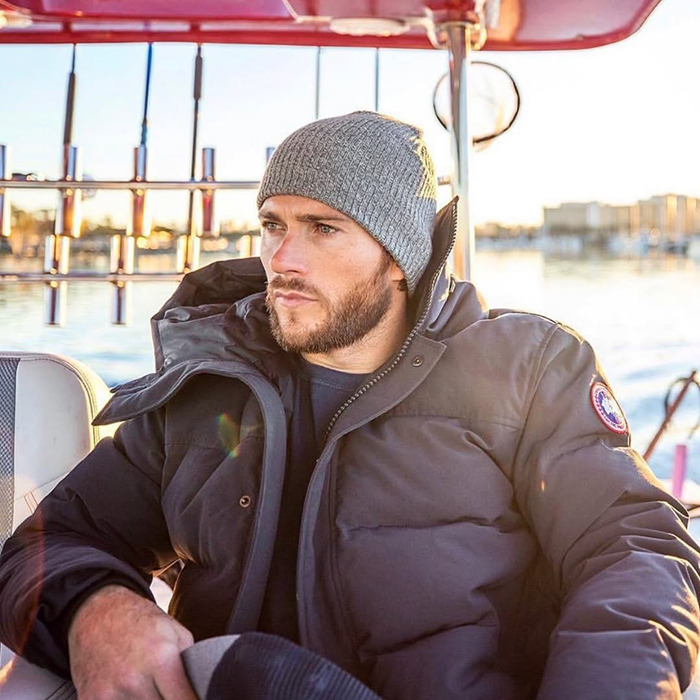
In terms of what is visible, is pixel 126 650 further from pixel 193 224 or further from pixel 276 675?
pixel 193 224

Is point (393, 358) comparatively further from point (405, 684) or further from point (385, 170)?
point (405, 684)

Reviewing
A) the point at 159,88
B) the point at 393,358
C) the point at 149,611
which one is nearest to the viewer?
the point at 149,611

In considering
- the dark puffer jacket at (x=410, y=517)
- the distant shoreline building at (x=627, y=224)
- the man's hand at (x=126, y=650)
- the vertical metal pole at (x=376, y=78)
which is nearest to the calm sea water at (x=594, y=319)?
the distant shoreline building at (x=627, y=224)

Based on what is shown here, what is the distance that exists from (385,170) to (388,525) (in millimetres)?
616

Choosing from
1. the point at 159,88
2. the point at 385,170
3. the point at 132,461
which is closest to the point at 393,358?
the point at 385,170

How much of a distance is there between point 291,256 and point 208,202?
41.6 inches

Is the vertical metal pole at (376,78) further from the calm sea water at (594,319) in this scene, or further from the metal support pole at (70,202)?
the metal support pole at (70,202)

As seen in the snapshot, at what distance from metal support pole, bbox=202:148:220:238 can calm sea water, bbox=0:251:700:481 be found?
2.21ft

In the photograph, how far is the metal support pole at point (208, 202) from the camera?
2.38 metres

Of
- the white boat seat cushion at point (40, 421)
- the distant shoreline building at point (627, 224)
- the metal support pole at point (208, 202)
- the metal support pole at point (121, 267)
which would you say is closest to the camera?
the white boat seat cushion at point (40, 421)

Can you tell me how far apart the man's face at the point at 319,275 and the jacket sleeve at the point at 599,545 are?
324 millimetres

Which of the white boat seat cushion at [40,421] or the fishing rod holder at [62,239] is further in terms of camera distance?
the fishing rod holder at [62,239]

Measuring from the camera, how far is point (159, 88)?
406 centimetres

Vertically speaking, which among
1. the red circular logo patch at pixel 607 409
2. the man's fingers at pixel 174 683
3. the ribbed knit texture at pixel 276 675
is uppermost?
the red circular logo patch at pixel 607 409
